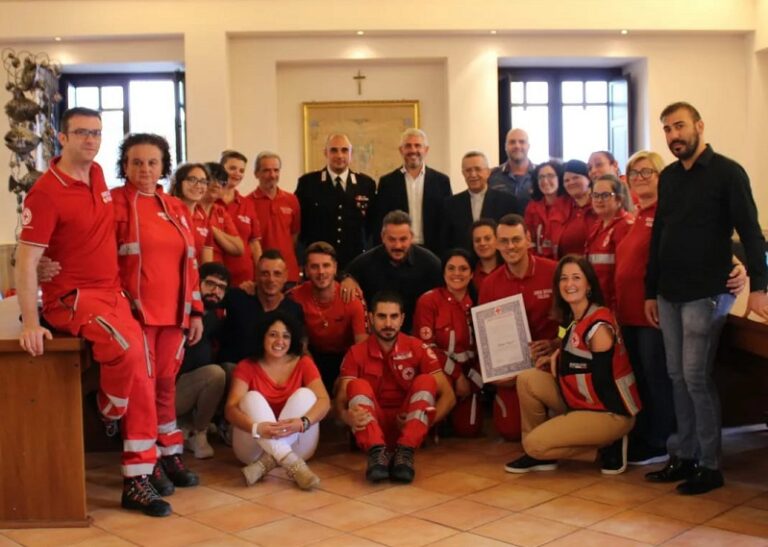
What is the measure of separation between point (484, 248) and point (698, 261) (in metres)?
1.59

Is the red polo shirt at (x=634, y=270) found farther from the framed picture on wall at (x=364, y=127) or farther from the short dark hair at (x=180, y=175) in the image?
the framed picture on wall at (x=364, y=127)

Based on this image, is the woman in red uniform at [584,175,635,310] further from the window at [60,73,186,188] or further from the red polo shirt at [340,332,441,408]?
the window at [60,73,186,188]

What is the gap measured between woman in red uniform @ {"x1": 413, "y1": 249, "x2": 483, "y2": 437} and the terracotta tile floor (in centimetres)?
50

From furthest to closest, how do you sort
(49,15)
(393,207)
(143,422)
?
1. (49,15)
2. (393,207)
3. (143,422)

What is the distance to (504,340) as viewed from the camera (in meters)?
4.77

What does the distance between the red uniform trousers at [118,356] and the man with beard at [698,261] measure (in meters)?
2.27

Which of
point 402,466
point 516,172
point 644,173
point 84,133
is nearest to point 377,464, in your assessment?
point 402,466

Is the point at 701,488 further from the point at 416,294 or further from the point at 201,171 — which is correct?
the point at 201,171

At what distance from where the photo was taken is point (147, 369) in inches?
146

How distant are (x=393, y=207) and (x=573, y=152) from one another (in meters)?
5.48

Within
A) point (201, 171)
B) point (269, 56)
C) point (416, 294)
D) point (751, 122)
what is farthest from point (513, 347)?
point (751, 122)

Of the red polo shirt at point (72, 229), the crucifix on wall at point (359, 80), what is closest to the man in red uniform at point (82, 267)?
the red polo shirt at point (72, 229)

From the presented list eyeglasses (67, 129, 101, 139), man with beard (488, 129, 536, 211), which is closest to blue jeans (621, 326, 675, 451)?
man with beard (488, 129, 536, 211)

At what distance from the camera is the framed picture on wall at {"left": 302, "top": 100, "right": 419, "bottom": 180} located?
32.8ft
